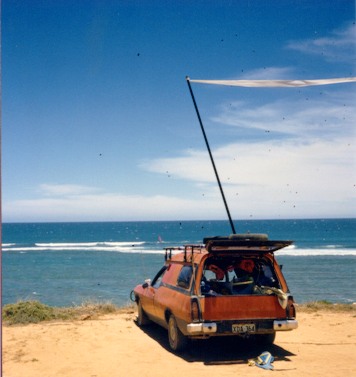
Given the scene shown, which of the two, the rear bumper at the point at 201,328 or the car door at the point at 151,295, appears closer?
the rear bumper at the point at 201,328

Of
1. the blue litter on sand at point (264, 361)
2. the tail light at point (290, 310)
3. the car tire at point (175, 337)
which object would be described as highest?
the tail light at point (290, 310)

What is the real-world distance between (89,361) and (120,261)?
42637 mm

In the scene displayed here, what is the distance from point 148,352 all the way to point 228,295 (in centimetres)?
198

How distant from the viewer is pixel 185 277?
27.0 ft

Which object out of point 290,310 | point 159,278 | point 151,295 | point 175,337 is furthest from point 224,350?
point 159,278

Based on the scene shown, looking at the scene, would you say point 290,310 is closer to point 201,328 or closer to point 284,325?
point 284,325

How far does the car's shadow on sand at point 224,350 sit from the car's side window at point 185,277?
1.21 m

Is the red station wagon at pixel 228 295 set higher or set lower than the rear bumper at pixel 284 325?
higher

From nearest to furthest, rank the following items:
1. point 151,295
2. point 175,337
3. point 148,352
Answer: point 175,337 → point 148,352 → point 151,295

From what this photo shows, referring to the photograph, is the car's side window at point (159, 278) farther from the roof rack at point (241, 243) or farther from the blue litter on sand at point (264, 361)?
the blue litter on sand at point (264, 361)

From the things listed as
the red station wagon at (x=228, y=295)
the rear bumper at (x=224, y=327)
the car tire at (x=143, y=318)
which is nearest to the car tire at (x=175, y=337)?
the red station wagon at (x=228, y=295)

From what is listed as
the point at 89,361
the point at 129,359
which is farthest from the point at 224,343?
the point at 89,361

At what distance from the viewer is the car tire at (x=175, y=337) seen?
8016 millimetres

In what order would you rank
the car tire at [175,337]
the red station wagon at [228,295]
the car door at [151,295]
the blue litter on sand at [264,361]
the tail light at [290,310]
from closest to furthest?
the blue litter on sand at [264,361] < the red station wagon at [228,295] < the tail light at [290,310] < the car tire at [175,337] < the car door at [151,295]
